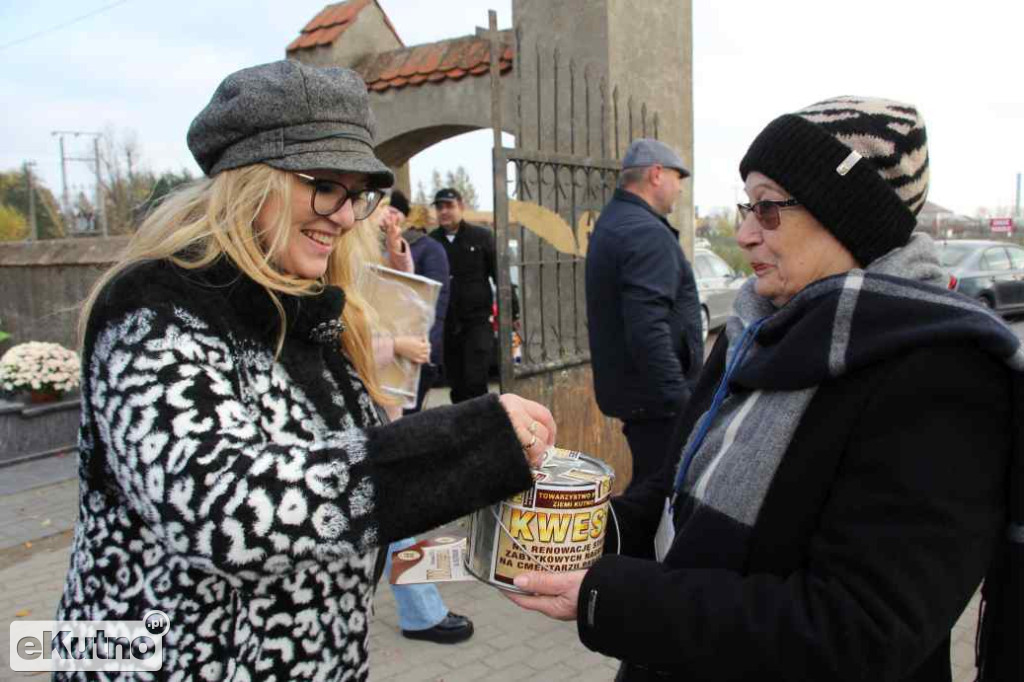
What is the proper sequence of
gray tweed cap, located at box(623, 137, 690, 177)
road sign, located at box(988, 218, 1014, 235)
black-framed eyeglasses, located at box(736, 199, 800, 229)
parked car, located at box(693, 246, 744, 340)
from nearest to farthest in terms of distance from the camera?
black-framed eyeglasses, located at box(736, 199, 800, 229) < gray tweed cap, located at box(623, 137, 690, 177) < parked car, located at box(693, 246, 744, 340) < road sign, located at box(988, 218, 1014, 235)

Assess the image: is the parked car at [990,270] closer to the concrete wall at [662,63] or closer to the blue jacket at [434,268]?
the concrete wall at [662,63]

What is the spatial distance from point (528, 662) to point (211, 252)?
258 centimetres

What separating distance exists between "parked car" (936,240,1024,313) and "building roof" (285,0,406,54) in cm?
1269

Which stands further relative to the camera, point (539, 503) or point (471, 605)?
Answer: point (471, 605)

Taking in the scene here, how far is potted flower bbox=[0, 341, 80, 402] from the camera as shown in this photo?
6500 millimetres

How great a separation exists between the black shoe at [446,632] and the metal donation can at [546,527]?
7.84 ft

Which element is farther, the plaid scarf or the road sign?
the road sign

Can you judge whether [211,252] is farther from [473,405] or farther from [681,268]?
[681,268]

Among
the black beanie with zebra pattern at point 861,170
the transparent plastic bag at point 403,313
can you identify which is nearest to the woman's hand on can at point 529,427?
the black beanie with zebra pattern at point 861,170

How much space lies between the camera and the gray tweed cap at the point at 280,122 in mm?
1373

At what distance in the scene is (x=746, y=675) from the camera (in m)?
1.16

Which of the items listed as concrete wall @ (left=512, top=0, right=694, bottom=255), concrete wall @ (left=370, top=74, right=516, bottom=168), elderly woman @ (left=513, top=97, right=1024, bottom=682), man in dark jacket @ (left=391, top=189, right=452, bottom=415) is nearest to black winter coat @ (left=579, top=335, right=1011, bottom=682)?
elderly woman @ (left=513, top=97, right=1024, bottom=682)

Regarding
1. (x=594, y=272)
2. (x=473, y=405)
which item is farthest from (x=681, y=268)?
(x=473, y=405)

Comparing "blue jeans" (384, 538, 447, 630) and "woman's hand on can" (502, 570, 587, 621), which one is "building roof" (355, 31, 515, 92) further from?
"woman's hand on can" (502, 570, 587, 621)
